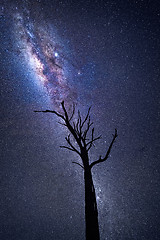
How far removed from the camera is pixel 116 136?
5.42m

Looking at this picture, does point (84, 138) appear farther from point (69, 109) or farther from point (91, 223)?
point (91, 223)

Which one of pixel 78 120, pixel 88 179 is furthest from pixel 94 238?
pixel 78 120

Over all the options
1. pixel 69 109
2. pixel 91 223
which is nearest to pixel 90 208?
pixel 91 223

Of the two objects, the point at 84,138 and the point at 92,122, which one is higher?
the point at 92,122

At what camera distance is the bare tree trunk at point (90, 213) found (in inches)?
140

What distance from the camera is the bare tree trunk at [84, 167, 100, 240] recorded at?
3564 mm

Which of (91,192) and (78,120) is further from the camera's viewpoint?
(78,120)

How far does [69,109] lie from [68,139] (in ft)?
4.12

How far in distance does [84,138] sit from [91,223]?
2450 mm

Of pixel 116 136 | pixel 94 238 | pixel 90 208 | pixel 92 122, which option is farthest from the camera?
pixel 92 122

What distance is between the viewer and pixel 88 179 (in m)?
4.43

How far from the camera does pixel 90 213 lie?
3.82m

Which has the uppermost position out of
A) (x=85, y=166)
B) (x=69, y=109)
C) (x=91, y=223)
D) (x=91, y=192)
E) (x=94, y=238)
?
(x=69, y=109)

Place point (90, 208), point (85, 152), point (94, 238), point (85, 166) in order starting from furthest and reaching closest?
point (85, 152) → point (85, 166) → point (90, 208) → point (94, 238)
